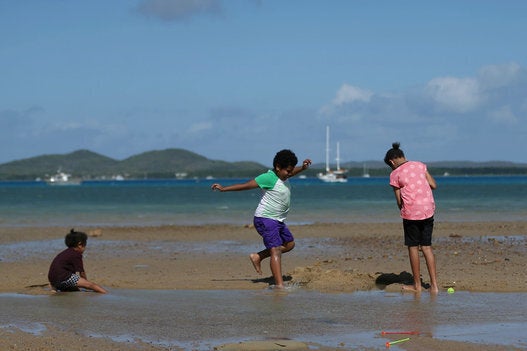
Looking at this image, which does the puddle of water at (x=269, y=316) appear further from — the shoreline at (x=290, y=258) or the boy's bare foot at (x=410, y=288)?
the shoreline at (x=290, y=258)

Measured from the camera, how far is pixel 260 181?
10398mm

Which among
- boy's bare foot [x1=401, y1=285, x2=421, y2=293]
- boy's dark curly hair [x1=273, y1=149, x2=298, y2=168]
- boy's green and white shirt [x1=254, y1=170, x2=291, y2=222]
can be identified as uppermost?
boy's dark curly hair [x1=273, y1=149, x2=298, y2=168]

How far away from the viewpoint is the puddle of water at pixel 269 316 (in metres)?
7.32

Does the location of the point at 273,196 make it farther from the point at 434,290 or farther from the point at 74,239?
the point at 74,239

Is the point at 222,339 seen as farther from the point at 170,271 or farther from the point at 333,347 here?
the point at 170,271

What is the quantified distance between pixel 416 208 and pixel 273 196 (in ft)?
5.72

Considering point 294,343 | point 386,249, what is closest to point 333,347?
point 294,343

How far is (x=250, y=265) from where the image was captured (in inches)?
549

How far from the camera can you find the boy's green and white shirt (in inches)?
411

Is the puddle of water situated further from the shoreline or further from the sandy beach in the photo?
the shoreline

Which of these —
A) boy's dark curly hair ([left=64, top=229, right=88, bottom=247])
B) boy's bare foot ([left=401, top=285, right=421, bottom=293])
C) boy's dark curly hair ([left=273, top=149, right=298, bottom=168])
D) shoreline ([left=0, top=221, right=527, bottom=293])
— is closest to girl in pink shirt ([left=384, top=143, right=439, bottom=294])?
boy's bare foot ([left=401, top=285, right=421, bottom=293])

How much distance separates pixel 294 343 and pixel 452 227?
1745 centimetres

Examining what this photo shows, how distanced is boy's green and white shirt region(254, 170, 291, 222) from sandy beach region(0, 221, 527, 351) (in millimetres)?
935

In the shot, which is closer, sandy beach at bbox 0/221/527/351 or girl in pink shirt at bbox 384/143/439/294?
girl in pink shirt at bbox 384/143/439/294
